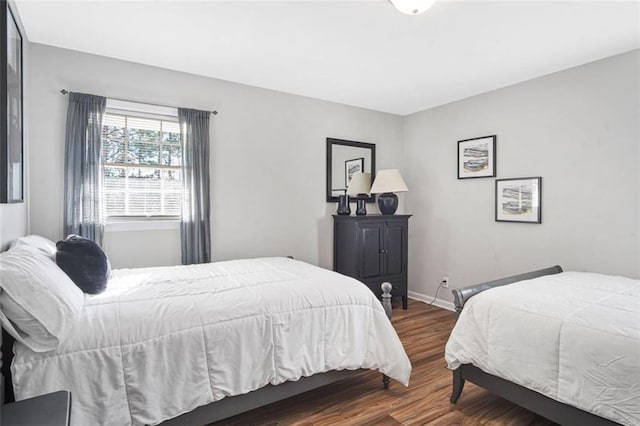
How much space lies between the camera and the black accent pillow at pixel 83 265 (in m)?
1.90

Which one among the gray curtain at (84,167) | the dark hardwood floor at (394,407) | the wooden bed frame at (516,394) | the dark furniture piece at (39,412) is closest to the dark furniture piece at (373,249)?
the dark hardwood floor at (394,407)

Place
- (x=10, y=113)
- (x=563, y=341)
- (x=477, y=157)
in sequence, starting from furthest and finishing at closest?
(x=477, y=157) → (x=10, y=113) → (x=563, y=341)

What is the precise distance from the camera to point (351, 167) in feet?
14.7

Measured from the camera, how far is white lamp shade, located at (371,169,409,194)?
413 centimetres

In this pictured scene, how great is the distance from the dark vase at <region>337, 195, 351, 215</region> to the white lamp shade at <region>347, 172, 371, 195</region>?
141 mm

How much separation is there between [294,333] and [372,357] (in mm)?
604

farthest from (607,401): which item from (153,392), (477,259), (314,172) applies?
(314,172)

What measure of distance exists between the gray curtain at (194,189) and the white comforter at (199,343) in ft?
2.55

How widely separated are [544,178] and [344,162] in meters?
2.15

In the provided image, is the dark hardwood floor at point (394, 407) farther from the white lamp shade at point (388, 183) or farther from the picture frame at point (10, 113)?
the white lamp shade at point (388, 183)

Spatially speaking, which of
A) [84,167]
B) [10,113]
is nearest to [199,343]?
[10,113]

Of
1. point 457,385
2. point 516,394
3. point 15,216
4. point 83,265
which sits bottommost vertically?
point 457,385

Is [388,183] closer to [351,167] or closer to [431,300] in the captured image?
[351,167]

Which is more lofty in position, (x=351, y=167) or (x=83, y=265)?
(x=351, y=167)
